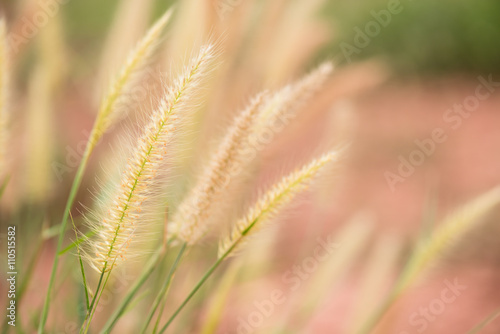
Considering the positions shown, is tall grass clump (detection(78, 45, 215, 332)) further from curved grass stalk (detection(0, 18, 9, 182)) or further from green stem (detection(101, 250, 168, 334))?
curved grass stalk (detection(0, 18, 9, 182))

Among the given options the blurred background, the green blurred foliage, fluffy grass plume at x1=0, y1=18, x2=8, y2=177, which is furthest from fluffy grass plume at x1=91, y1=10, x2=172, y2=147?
the green blurred foliage

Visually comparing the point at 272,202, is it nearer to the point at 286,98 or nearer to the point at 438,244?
the point at 286,98

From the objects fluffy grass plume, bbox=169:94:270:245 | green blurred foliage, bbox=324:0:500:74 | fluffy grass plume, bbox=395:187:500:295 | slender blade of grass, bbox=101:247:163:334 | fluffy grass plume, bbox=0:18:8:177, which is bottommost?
slender blade of grass, bbox=101:247:163:334

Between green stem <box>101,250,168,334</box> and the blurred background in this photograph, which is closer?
green stem <box>101,250,168,334</box>

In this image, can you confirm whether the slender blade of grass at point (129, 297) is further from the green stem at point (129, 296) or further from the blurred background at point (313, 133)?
the blurred background at point (313, 133)

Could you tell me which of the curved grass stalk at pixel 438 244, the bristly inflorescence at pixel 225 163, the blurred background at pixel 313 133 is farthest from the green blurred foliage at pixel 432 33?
the bristly inflorescence at pixel 225 163

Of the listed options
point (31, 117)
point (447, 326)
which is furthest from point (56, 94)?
point (447, 326)

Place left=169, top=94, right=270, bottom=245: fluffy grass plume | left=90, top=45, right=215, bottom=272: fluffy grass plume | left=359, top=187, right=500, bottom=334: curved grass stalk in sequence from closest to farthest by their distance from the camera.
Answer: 1. left=90, top=45, right=215, bottom=272: fluffy grass plume
2. left=169, top=94, right=270, bottom=245: fluffy grass plume
3. left=359, top=187, right=500, bottom=334: curved grass stalk
